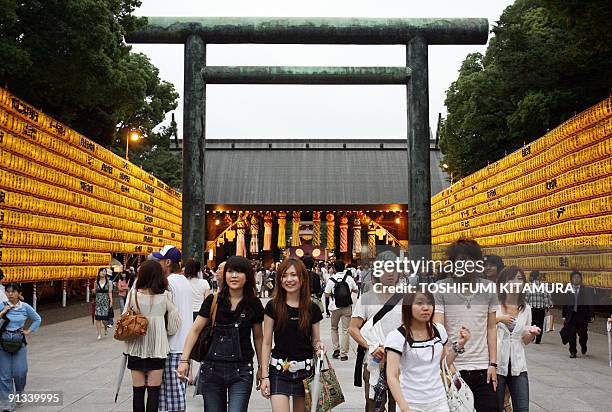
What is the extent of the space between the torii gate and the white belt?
12.0 meters

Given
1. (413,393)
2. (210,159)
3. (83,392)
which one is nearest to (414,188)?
(83,392)

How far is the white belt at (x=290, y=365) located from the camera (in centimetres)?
450

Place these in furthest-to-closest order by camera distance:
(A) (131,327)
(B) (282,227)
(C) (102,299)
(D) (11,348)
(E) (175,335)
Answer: (B) (282,227)
(C) (102,299)
(D) (11,348)
(E) (175,335)
(A) (131,327)

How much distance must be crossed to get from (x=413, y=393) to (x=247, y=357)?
4.15 feet

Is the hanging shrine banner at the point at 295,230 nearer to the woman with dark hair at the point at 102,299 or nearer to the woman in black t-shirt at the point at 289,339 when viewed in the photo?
the woman with dark hair at the point at 102,299

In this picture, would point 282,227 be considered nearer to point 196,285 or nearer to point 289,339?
point 196,285

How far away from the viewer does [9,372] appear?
6.64 meters

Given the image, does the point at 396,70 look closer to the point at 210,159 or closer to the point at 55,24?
the point at 55,24

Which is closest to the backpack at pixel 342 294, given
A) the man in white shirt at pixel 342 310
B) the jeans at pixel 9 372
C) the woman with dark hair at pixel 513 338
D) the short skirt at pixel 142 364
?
the man in white shirt at pixel 342 310

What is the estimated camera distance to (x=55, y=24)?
15.1 meters

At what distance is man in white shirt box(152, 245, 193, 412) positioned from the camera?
17.3 feet

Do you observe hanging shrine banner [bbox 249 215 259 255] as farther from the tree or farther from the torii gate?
the torii gate

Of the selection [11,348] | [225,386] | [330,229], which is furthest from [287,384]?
[330,229]

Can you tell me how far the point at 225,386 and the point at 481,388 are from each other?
1.84 meters
